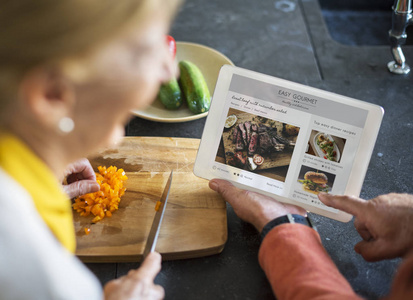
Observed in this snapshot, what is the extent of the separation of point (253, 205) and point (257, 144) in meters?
0.15

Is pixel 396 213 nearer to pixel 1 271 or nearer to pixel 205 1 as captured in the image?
pixel 1 271

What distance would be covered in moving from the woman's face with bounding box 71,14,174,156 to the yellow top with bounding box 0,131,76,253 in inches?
2.9

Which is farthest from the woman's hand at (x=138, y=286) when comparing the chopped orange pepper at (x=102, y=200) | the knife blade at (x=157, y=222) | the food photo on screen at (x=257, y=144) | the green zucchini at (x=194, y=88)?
the green zucchini at (x=194, y=88)

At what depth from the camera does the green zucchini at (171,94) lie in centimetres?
127

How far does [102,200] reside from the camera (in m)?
0.97

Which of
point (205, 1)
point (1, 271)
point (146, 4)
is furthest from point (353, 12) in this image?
point (1, 271)

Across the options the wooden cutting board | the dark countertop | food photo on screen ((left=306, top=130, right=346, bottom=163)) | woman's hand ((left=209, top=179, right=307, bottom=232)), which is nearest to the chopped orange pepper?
the wooden cutting board

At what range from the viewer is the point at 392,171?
113 cm

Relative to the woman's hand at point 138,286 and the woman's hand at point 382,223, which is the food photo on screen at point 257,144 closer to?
the woman's hand at point 382,223

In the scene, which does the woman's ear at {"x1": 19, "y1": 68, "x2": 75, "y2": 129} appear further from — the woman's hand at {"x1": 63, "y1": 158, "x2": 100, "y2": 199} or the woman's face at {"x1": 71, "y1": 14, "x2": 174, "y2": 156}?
the woman's hand at {"x1": 63, "y1": 158, "x2": 100, "y2": 199}

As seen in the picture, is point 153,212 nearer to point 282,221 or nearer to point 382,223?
point 282,221

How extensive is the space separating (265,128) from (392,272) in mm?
411

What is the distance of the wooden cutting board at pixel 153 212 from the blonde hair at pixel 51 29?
1.60ft

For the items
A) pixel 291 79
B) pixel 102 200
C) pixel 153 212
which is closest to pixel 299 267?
pixel 153 212
